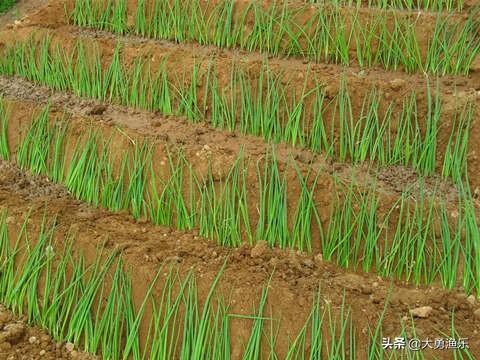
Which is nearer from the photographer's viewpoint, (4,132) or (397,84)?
(397,84)

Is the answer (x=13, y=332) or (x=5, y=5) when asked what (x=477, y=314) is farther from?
(x=5, y=5)

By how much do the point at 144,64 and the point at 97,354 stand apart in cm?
188

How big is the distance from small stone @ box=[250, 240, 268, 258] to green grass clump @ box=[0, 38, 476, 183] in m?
0.64

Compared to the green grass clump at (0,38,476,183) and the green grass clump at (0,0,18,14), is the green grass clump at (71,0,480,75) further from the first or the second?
the green grass clump at (0,0,18,14)

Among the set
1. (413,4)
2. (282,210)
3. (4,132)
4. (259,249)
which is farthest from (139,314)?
(413,4)

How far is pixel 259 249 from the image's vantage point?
92.5 inches

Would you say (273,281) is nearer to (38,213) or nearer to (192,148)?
(192,148)

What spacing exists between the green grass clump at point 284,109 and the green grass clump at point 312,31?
0.98ft

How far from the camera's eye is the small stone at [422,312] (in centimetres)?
197

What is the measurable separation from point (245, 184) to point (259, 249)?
1.09 ft

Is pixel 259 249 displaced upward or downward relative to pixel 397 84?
downward

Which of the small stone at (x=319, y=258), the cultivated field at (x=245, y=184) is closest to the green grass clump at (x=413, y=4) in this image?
the cultivated field at (x=245, y=184)

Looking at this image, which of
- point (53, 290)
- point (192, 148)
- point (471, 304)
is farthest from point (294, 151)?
point (53, 290)

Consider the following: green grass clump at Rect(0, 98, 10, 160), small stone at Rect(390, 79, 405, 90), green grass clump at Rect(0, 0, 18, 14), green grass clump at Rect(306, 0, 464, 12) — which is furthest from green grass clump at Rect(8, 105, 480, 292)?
green grass clump at Rect(0, 0, 18, 14)
